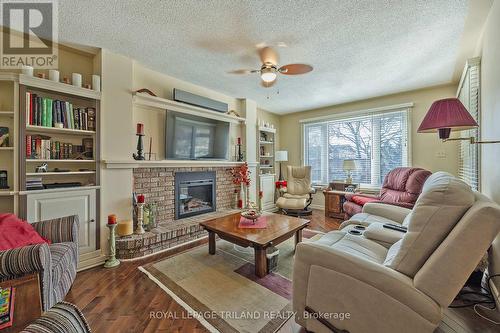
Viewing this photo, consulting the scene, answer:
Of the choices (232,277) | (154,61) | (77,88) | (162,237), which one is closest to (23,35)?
(77,88)

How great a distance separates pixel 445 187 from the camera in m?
1.11

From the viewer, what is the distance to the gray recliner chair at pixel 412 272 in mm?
984

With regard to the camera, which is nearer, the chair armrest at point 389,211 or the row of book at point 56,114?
the row of book at point 56,114

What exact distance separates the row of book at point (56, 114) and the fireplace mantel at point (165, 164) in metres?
0.47

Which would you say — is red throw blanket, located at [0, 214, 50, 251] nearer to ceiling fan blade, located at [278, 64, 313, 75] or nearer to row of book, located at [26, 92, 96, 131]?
row of book, located at [26, 92, 96, 131]

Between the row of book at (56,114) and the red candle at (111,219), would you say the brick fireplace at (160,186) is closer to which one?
the red candle at (111,219)

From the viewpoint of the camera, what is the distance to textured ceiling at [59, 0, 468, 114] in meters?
1.84

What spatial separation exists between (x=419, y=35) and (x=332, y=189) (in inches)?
124

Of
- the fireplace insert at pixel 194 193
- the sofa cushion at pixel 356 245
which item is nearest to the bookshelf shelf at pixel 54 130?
the fireplace insert at pixel 194 193

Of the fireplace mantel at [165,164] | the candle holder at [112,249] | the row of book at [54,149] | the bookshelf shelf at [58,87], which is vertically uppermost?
the bookshelf shelf at [58,87]

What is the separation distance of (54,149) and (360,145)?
16.7 ft

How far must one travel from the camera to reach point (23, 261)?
53.0 inches

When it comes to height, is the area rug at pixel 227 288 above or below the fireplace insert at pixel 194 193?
below

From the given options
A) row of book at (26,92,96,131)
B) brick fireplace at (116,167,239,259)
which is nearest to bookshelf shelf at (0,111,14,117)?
row of book at (26,92,96,131)
